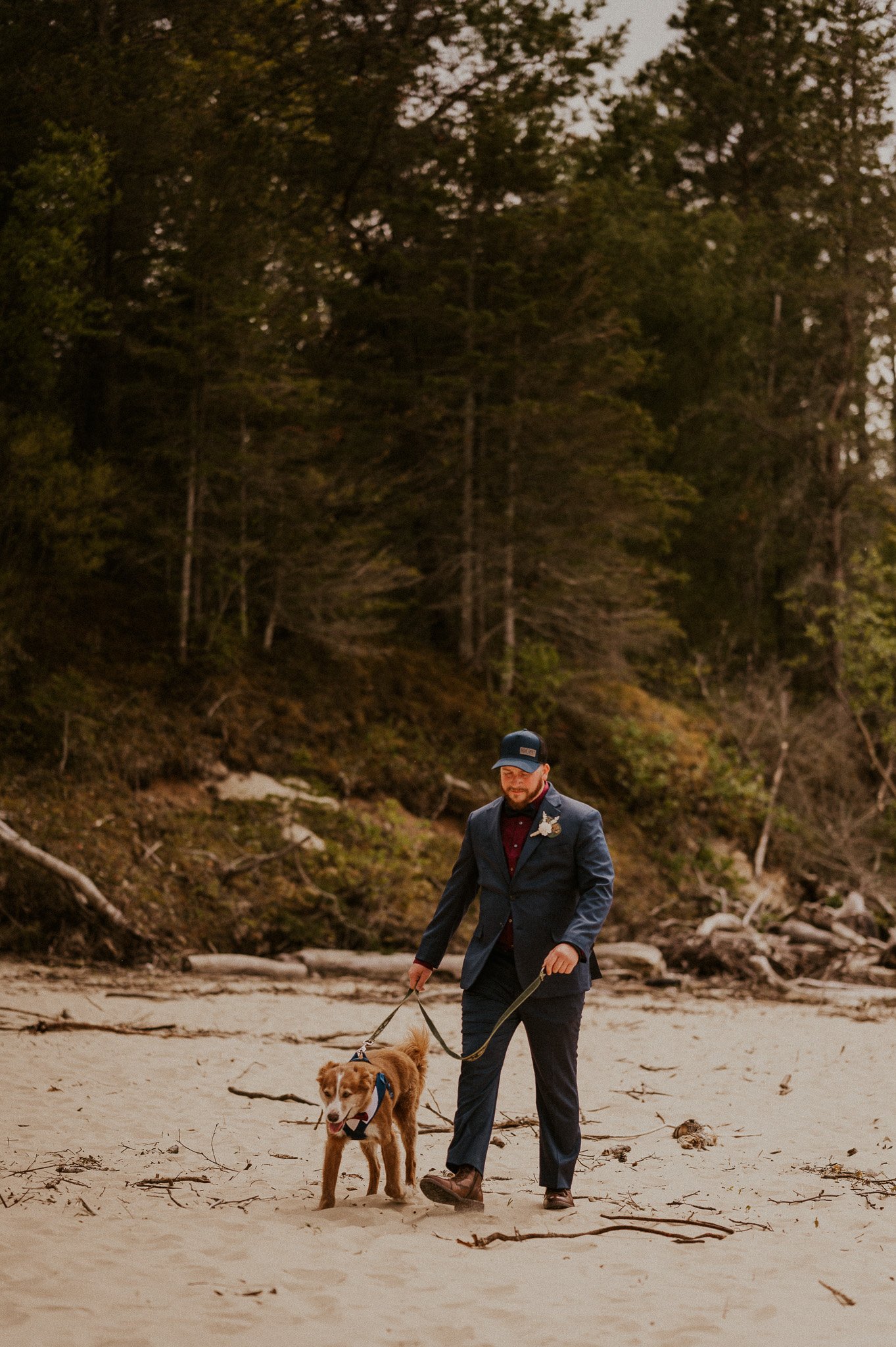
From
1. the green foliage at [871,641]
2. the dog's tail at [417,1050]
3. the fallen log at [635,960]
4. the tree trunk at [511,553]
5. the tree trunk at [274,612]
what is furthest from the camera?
the green foliage at [871,641]

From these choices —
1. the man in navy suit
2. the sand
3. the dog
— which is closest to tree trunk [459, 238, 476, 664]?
the sand

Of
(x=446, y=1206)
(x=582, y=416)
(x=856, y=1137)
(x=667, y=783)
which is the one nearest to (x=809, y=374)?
(x=582, y=416)

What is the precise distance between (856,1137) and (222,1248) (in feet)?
14.7

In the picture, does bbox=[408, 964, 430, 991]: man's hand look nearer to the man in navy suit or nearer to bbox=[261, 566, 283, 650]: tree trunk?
the man in navy suit

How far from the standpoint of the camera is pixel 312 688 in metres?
20.7

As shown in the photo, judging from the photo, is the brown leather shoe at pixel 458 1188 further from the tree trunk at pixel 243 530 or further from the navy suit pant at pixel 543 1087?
the tree trunk at pixel 243 530

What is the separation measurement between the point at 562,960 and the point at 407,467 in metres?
18.0

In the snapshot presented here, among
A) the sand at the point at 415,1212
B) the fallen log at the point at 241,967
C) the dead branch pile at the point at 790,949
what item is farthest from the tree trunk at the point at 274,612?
the sand at the point at 415,1212

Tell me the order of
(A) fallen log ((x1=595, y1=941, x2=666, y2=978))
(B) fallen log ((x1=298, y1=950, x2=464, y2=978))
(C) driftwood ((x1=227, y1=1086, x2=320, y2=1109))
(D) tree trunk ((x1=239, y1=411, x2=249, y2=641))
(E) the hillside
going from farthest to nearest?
(D) tree trunk ((x1=239, y1=411, x2=249, y2=641)), (A) fallen log ((x1=595, y1=941, x2=666, y2=978)), (E) the hillside, (B) fallen log ((x1=298, y1=950, x2=464, y2=978)), (C) driftwood ((x1=227, y1=1086, x2=320, y2=1109))

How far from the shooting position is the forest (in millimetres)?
16453

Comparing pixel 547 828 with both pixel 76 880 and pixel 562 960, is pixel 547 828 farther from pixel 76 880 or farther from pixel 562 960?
pixel 76 880

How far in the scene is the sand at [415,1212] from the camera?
4414 millimetres

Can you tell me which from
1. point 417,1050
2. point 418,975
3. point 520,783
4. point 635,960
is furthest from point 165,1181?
point 635,960

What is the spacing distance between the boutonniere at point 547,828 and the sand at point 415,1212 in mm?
1798
